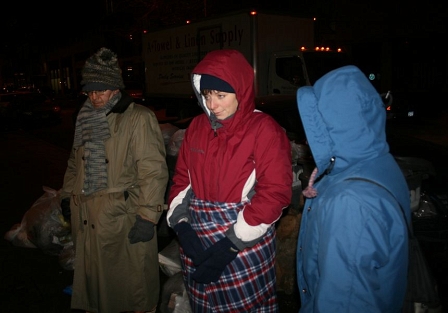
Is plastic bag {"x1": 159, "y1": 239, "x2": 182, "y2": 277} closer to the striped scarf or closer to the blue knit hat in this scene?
the striped scarf

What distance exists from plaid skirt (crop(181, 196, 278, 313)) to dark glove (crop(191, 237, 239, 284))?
9cm

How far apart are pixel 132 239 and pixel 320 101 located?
1.77 m

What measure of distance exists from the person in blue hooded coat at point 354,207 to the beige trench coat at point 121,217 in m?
1.44

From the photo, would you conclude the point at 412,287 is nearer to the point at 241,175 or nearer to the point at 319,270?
the point at 319,270

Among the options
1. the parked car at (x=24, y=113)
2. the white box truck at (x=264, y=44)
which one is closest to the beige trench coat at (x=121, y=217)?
the white box truck at (x=264, y=44)

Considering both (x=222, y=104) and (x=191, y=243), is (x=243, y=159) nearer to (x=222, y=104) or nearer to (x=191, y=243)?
(x=222, y=104)

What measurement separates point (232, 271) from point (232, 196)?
1.35 ft

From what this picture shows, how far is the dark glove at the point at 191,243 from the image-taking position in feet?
6.95

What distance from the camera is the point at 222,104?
2.21 m

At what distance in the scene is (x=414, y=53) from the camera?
20469 millimetres

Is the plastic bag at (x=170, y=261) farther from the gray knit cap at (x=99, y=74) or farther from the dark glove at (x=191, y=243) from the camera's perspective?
the gray knit cap at (x=99, y=74)

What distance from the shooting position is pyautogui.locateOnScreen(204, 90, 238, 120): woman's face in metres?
2.21

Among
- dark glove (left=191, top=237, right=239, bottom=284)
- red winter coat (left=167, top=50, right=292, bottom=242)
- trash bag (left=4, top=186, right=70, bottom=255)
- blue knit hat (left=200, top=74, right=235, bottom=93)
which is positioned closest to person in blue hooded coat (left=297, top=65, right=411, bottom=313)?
red winter coat (left=167, top=50, right=292, bottom=242)

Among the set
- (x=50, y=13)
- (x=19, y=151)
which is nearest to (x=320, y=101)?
(x=19, y=151)
